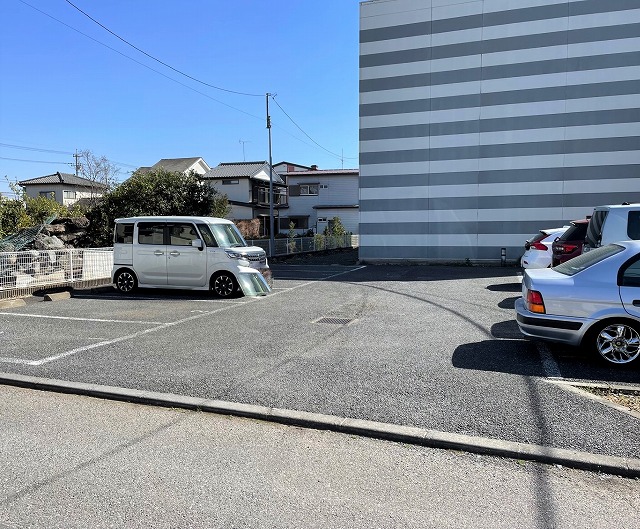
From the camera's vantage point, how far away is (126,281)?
12.0 metres

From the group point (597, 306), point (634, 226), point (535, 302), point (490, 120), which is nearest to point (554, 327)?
point (535, 302)

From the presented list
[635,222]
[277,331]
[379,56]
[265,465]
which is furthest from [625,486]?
[379,56]

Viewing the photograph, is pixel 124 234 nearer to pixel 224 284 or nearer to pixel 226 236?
pixel 226 236

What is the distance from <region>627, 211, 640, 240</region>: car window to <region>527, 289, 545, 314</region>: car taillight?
129 inches

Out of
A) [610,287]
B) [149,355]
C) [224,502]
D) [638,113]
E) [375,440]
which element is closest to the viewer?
[224,502]

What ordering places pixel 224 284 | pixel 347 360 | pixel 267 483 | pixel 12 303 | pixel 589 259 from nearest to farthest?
1. pixel 267 483
2. pixel 589 259
3. pixel 347 360
4. pixel 12 303
5. pixel 224 284

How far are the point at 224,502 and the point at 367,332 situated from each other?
15.3 feet

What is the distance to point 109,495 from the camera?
2971 mm

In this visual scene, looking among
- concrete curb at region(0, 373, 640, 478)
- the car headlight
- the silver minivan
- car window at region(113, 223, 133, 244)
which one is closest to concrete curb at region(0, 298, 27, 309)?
the silver minivan

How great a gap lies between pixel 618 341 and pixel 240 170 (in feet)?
142

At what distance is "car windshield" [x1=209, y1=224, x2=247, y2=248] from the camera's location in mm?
11141

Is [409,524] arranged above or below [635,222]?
below

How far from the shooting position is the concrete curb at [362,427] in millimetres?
3301

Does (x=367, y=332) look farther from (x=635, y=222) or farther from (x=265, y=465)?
(x=635, y=222)
